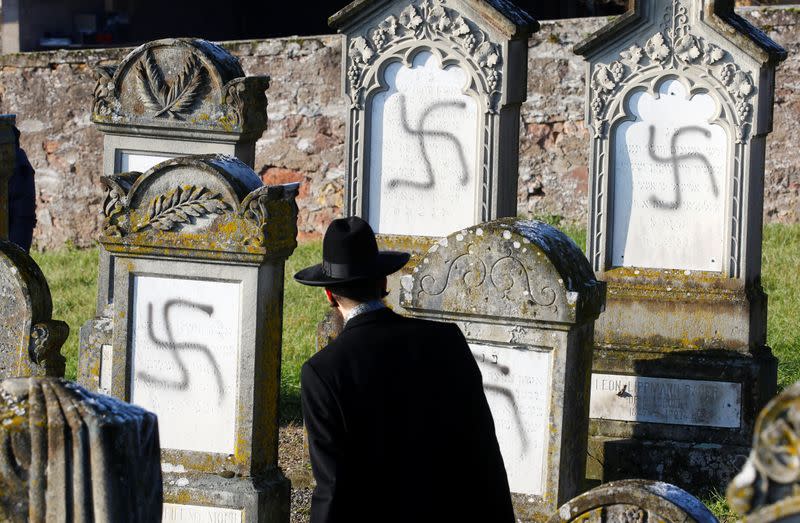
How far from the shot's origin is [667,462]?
7.56 metres

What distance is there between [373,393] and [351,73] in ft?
12.8

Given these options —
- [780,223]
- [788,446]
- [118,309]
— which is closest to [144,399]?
[118,309]

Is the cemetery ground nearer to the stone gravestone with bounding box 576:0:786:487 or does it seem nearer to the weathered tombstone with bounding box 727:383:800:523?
the stone gravestone with bounding box 576:0:786:487

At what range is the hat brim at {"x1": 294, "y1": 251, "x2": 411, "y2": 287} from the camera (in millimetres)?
4520

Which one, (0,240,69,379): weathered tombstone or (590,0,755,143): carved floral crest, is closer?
(0,240,69,379): weathered tombstone

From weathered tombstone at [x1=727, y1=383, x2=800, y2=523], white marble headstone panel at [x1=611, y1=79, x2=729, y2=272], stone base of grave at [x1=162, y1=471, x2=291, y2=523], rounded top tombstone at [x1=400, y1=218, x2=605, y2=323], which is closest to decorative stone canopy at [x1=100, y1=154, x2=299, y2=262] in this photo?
rounded top tombstone at [x1=400, y1=218, x2=605, y2=323]

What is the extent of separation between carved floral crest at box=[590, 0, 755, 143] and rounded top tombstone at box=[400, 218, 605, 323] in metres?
1.79

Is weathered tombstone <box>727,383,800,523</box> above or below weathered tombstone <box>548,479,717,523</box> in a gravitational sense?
above

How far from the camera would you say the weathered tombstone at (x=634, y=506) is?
450 centimetres

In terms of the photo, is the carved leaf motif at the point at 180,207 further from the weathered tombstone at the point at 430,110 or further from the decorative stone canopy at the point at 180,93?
the weathered tombstone at the point at 430,110

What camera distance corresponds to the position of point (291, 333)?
33.2 ft

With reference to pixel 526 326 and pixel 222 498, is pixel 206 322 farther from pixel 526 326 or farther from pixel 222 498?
pixel 526 326

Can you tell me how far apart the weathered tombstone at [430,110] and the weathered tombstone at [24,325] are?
2214 mm

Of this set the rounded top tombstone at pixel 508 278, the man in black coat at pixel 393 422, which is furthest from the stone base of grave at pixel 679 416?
the man in black coat at pixel 393 422
